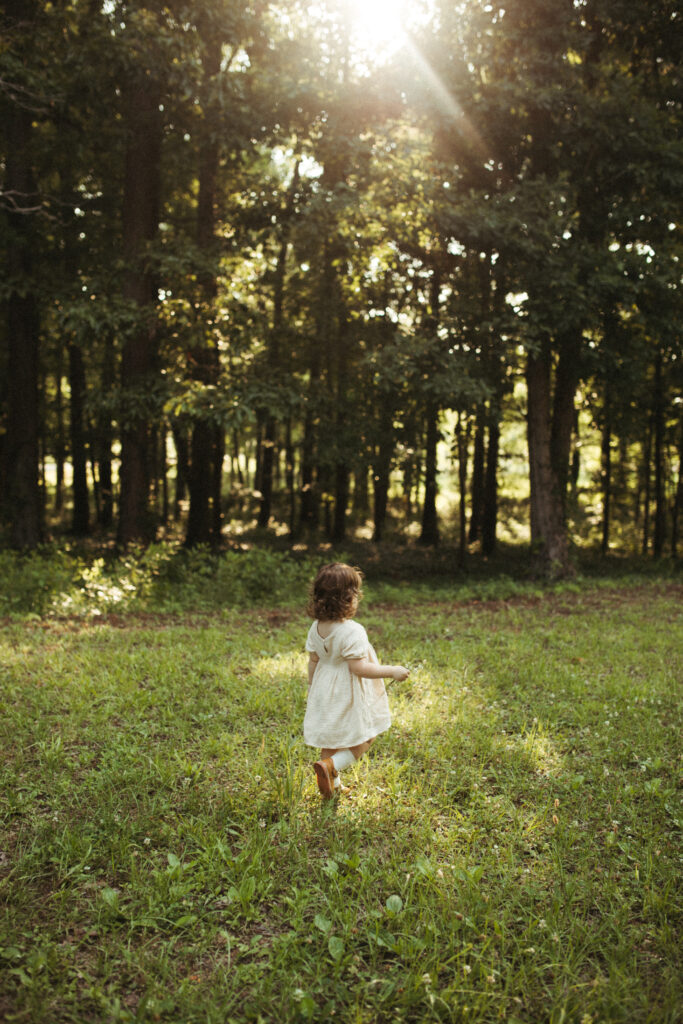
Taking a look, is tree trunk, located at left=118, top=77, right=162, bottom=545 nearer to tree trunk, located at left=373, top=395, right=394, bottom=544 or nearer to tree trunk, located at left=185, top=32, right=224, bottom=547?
tree trunk, located at left=185, top=32, right=224, bottom=547

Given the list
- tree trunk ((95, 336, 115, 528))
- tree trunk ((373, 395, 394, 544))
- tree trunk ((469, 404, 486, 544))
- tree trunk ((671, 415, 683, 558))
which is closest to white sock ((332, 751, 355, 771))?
tree trunk ((95, 336, 115, 528))

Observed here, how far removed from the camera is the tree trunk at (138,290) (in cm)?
1187

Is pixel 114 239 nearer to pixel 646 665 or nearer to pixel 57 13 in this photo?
pixel 57 13

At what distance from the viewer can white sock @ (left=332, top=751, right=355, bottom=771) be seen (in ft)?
13.0

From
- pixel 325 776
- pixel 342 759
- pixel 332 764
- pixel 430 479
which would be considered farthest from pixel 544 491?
pixel 325 776

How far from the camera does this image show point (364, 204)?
11656mm

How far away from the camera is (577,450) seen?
22031 millimetres

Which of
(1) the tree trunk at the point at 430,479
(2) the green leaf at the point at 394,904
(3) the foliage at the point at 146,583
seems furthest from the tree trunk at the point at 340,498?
(2) the green leaf at the point at 394,904

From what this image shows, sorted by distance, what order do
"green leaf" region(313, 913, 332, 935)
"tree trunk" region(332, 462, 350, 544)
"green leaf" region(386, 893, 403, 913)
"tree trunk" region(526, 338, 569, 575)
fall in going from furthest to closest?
1. "tree trunk" region(332, 462, 350, 544)
2. "tree trunk" region(526, 338, 569, 575)
3. "green leaf" region(386, 893, 403, 913)
4. "green leaf" region(313, 913, 332, 935)

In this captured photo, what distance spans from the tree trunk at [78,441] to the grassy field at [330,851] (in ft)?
45.0

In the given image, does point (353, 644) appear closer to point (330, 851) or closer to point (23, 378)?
point (330, 851)

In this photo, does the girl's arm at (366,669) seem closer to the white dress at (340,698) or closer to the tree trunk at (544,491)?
the white dress at (340,698)

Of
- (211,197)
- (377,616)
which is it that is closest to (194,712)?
(377,616)

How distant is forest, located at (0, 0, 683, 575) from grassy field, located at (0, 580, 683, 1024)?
6898 mm
